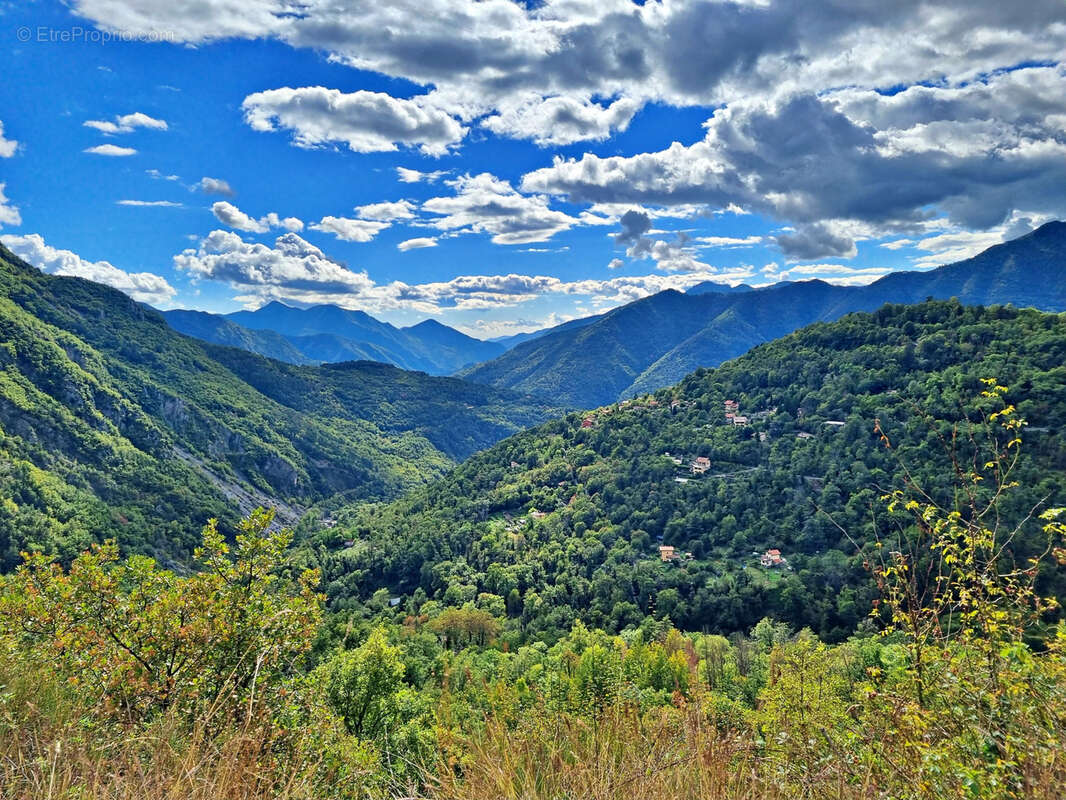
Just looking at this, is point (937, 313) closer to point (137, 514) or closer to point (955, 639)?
point (955, 639)

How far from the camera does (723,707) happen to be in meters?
21.4

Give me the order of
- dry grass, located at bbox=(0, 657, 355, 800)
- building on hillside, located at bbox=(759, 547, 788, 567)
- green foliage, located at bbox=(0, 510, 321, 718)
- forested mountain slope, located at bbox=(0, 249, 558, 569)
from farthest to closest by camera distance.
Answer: forested mountain slope, located at bbox=(0, 249, 558, 569), building on hillside, located at bbox=(759, 547, 788, 567), green foliage, located at bbox=(0, 510, 321, 718), dry grass, located at bbox=(0, 657, 355, 800)

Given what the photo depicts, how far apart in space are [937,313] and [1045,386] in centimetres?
3262

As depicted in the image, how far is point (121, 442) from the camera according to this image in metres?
131

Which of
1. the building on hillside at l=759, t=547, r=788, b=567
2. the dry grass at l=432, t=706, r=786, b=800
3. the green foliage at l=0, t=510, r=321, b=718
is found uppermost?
the dry grass at l=432, t=706, r=786, b=800

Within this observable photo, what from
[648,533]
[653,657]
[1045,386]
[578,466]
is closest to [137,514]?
[578,466]

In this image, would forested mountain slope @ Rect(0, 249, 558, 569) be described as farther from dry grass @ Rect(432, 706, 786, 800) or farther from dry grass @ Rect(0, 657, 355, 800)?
dry grass @ Rect(432, 706, 786, 800)

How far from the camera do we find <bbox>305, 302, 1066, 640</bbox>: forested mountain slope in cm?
5662

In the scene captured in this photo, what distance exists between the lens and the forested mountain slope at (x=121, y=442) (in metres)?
97.0

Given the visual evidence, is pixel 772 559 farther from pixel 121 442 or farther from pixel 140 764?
pixel 121 442

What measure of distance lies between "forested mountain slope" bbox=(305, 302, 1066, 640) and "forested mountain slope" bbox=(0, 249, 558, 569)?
4435 centimetres

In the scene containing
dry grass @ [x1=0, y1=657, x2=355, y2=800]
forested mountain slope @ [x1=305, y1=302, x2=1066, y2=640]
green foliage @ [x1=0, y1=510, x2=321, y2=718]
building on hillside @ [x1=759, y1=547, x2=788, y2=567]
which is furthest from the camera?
building on hillside @ [x1=759, y1=547, x2=788, y2=567]

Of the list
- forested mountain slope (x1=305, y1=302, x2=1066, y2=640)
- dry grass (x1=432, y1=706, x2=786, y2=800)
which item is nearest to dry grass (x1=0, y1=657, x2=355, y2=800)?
dry grass (x1=432, y1=706, x2=786, y2=800)

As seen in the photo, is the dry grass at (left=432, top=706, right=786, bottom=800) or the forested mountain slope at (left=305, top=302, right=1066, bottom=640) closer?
the dry grass at (left=432, top=706, right=786, bottom=800)
